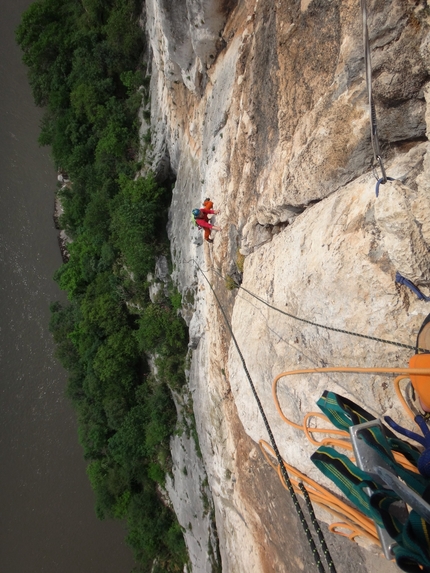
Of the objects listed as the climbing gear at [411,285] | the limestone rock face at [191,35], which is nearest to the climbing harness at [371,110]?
the climbing gear at [411,285]

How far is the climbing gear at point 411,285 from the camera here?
2.59 m

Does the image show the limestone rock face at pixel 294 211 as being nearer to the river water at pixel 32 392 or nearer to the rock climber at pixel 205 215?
the rock climber at pixel 205 215

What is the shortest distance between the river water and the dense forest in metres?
0.84

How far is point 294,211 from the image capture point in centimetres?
398

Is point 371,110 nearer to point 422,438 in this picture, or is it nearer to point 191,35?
point 422,438

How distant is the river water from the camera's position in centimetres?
1006

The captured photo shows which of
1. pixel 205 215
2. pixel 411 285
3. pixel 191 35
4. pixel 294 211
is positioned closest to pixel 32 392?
pixel 205 215

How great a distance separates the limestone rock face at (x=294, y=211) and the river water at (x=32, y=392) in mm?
6142

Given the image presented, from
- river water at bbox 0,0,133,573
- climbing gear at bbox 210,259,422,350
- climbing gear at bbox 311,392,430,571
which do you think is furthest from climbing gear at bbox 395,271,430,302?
river water at bbox 0,0,133,573

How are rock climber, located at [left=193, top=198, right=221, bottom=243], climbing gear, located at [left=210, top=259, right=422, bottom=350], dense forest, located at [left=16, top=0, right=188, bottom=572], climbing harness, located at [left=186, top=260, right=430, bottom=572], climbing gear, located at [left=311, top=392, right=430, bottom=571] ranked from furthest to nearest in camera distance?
1. dense forest, located at [left=16, top=0, right=188, bottom=572]
2. rock climber, located at [left=193, top=198, right=221, bottom=243]
3. climbing gear, located at [left=210, top=259, right=422, bottom=350]
4. climbing harness, located at [left=186, top=260, right=430, bottom=572]
5. climbing gear, located at [left=311, top=392, right=430, bottom=571]

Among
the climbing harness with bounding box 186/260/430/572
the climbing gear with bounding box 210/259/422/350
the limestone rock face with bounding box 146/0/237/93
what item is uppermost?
the limestone rock face with bounding box 146/0/237/93

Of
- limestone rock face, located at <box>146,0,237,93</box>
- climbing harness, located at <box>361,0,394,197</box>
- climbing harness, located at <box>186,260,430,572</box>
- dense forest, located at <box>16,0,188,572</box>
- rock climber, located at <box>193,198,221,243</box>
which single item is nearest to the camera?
climbing harness, located at <box>186,260,430,572</box>

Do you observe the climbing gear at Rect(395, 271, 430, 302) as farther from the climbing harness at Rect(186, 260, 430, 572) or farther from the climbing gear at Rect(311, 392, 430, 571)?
the climbing gear at Rect(311, 392, 430, 571)

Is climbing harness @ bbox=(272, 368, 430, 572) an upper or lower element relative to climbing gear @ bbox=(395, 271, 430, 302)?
lower
